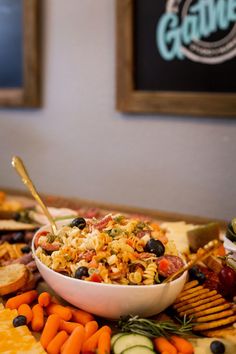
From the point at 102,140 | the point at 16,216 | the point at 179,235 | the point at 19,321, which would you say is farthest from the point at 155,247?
the point at 102,140

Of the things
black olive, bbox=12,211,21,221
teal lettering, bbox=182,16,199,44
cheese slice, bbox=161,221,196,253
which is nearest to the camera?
cheese slice, bbox=161,221,196,253

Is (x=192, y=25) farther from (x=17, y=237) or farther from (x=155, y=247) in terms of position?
(x=155, y=247)

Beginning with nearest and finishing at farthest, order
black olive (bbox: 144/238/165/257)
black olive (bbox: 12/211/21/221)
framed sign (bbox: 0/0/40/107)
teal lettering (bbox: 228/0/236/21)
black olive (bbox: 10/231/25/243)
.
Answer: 1. black olive (bbox: 144/238/165/257)
2. black olive (bbox: 10/231/25/243)
3. black olive (bbox: 12/211/21/221)
4. teal lettering (bbox: 228/0/236/21)
5. framed sign (bbox: 0/0/40/107)

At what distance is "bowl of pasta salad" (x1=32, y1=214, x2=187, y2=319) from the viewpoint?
1267 millimetres

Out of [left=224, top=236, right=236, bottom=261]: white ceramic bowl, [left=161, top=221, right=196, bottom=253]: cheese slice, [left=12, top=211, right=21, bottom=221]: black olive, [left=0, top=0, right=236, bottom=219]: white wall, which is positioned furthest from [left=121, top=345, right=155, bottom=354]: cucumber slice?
[left=0, top=0, right=236, bottom=219]: white wall

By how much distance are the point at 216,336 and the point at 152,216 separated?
4.51ft

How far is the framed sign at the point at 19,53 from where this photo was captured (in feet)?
11.6

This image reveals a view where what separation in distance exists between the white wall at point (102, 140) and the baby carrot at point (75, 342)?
1.79 meters

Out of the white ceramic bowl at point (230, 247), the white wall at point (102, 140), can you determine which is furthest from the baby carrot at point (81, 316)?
the white wall at point (102, 140)

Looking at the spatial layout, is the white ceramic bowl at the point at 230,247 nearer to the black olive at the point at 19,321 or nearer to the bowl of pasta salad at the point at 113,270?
the bowl of pasta salad at the point at 113,270

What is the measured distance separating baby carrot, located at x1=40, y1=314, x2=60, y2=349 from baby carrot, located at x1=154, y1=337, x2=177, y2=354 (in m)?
0.26

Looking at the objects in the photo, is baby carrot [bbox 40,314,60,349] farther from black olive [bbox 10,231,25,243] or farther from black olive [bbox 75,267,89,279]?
black olive [bbox 10,231,25,243]

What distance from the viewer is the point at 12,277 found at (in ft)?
5.04

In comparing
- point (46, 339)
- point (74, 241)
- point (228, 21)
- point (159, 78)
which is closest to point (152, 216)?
point (159, 78)
